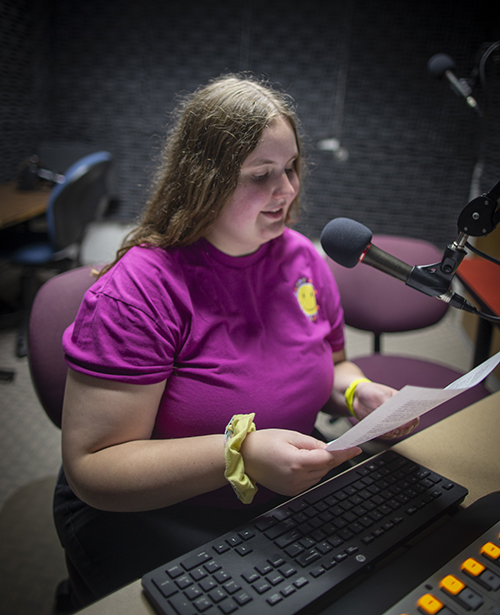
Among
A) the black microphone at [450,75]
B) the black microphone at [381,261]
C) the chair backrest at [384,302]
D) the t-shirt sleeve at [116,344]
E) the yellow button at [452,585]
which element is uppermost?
the black microphone at [450,75]

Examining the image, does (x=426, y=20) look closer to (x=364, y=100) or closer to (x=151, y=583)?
(x=364, y=100)

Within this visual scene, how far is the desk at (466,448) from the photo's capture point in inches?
27.0

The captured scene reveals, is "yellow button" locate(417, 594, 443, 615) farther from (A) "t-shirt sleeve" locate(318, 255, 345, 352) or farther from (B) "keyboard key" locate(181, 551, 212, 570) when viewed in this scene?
(A) "t-shirt sleeve" locate(318, 255, 345, 352)

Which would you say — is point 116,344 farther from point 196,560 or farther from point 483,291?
point 483,291

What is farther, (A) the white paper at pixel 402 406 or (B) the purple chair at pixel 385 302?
(B) the purple chair at pixel 385 302

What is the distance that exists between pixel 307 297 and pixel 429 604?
61 cm

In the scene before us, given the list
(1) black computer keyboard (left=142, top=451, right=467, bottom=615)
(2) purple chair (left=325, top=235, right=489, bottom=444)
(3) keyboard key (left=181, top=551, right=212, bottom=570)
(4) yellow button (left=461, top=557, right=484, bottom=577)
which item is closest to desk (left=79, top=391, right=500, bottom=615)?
(1) black computer keyboard (left=142, top=451, right=467, bottom=615)

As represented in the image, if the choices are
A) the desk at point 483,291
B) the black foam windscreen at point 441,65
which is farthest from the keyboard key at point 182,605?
the black foam windscreen at point 441,65

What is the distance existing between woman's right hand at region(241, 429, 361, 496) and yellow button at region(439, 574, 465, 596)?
0.55 feet

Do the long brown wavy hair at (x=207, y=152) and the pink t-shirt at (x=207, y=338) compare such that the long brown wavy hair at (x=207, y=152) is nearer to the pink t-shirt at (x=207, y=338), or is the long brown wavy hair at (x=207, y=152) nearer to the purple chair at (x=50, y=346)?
the pink t-shirt at (x=207, y=338)

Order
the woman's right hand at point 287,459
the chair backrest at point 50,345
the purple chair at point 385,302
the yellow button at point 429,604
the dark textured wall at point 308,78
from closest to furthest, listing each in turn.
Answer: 1. the yellow button at point 429,604
2. the woman's right hand at point 287,459
3. the chair backrest at point 50,345
4. the purple chair at point 385,302
5. the dark textured wall at point 308,78

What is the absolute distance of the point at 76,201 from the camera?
2463 mm

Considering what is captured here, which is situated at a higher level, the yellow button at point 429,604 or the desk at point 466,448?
the yellow button at point 429,604

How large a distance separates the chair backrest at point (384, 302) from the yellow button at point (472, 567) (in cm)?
112
